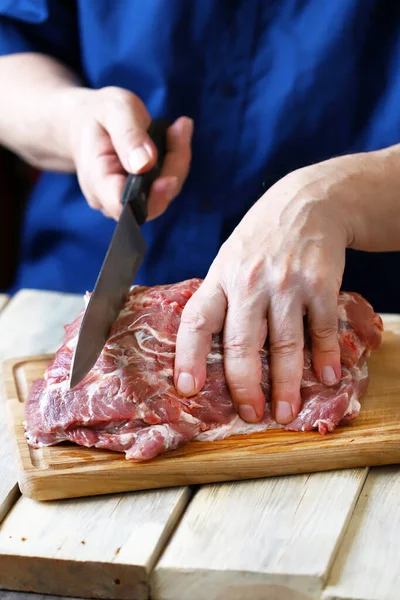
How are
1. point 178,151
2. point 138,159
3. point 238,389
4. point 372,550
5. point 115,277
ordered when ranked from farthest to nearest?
point 178,151, point 138,159, point 115,277, point 238,389, point 372,550

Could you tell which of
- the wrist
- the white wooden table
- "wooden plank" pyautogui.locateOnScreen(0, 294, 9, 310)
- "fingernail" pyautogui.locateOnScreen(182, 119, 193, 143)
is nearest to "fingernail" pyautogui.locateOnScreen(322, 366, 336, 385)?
the white wooden table

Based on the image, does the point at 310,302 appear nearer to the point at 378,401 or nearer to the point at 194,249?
the point at 378,401

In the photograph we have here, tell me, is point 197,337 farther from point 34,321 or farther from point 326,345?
point 34,321

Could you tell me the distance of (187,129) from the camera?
7.80ft

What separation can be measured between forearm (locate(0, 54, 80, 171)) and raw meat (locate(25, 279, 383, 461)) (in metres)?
0.78

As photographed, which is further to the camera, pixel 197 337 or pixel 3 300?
pixel 3 300

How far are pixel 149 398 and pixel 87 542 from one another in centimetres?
33

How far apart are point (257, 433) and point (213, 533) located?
0.95ft

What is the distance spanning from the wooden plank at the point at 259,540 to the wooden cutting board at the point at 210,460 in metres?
0.03

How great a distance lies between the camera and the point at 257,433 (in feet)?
5.91

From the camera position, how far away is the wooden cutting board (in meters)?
1.67

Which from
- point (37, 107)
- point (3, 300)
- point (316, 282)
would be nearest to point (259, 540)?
point (316, 282)

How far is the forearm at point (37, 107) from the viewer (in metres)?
2.46

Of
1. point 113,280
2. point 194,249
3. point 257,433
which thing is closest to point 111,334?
point 113,280
